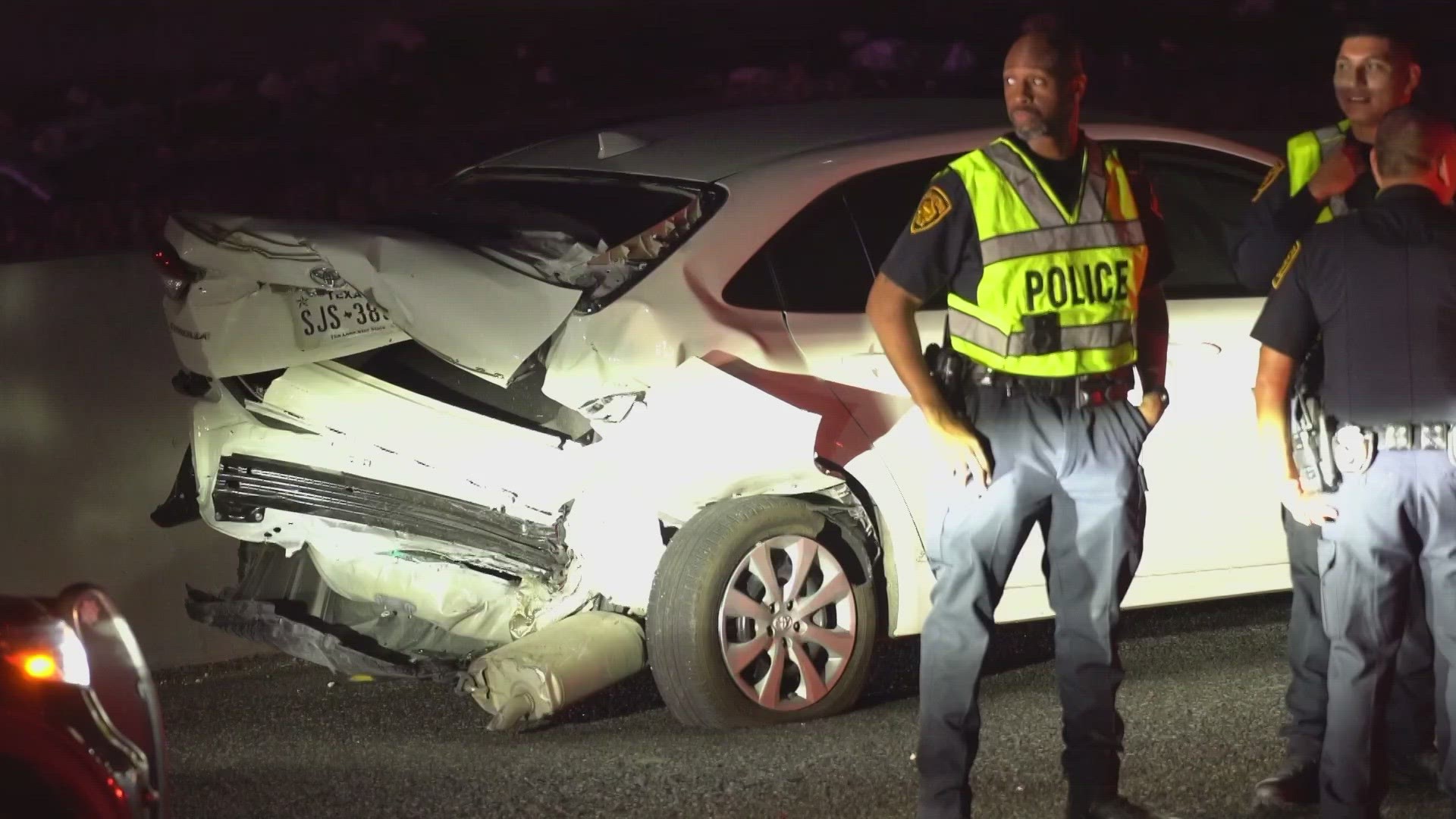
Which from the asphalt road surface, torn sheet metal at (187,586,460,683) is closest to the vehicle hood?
torn sheet metal at (187,586,460,683)

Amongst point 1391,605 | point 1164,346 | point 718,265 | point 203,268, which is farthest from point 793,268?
point 1391,605

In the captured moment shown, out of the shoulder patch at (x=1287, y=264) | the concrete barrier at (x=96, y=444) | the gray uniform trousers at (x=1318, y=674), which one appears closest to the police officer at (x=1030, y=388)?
Result: the shoulder patch at (x=1287, y=264)

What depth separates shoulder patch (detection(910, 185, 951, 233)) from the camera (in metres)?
4.34

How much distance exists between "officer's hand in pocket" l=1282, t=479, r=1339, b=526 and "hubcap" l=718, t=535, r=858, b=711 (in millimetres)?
1534

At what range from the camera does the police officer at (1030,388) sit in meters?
4.34

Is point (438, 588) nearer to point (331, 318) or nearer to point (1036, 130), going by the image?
point (331, 318)

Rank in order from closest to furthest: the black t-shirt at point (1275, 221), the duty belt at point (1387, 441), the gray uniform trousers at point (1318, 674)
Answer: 1. the duty belt at point (1387, 441)
2. the black t-shirt at point (1275, 221)
3. the gray uniform trousers at point (1318, 674)

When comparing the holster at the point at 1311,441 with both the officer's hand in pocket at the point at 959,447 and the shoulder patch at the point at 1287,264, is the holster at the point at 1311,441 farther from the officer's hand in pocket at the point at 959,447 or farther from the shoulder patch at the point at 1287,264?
the officer's hand in pocket at the point at 959,447

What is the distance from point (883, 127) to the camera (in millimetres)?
5941

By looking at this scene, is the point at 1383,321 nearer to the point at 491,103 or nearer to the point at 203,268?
the point at 203,268

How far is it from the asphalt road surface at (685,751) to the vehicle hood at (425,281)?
41.9 inches

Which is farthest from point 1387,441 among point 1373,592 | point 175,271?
point 175,271

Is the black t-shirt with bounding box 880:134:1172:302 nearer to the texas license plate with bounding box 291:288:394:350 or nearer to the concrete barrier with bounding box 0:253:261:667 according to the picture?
the texas license plate with bounding box 291:288:394:350

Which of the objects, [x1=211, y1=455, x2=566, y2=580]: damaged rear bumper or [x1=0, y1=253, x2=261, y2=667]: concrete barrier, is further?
[x1=0, y1=253, x2=261, y2=667]: concrete barrier
